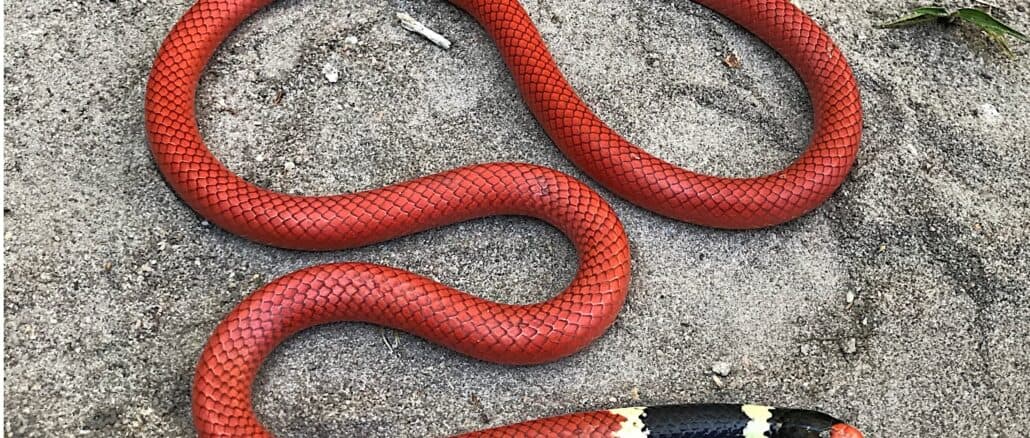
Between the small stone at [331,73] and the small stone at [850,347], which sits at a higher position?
the small stone at [331,73]

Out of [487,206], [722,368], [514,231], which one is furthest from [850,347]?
[487,206]

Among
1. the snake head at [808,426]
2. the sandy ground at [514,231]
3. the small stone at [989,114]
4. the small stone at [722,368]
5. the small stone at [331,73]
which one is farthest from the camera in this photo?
the small stone at [989,114]

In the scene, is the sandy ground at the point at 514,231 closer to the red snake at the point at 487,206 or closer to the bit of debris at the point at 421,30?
the bit of debris at the point at 421,30

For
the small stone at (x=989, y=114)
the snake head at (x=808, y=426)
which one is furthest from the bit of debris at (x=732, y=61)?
the snake head at (x=808, y=426)

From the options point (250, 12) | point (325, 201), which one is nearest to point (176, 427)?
point (325, 201)

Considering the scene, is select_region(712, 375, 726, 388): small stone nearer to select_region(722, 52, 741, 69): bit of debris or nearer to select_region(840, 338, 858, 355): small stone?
select_region(840, 338, 858, 355): small stone

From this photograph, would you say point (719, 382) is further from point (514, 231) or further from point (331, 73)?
point (331, 73)

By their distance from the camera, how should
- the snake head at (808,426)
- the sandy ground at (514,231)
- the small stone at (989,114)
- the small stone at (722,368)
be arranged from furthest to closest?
the small stone at (989,114)
the small stone at (722,368)
the sandy ground at (514,231)
the snake head at (808,426)

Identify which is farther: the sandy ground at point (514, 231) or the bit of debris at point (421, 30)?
the bit of debris at point (421, 30)
